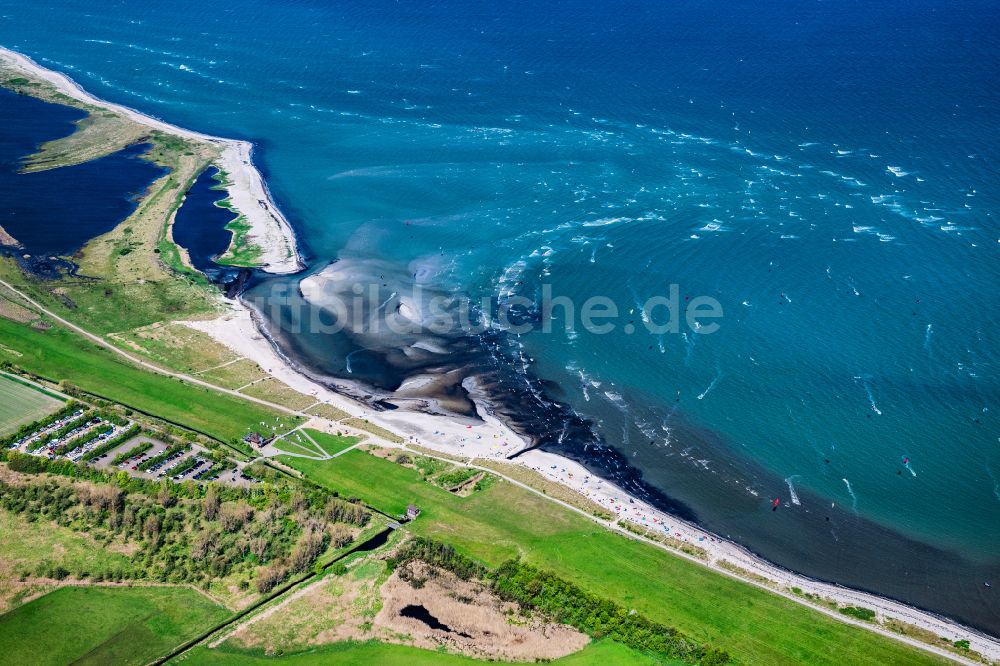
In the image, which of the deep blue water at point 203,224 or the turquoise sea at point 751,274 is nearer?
the turquoise sea at point 751,274

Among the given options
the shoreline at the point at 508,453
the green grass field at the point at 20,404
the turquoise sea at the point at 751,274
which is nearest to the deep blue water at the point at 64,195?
the turquoise sea at the point at 751,274

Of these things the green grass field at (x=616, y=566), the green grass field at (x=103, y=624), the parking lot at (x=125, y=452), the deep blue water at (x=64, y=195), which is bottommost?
the green grass field at (x=103, y=624)

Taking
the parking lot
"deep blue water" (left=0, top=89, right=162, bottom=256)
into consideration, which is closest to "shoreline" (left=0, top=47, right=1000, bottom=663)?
the parking lot

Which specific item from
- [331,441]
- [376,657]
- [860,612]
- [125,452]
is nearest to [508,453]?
[331,441]

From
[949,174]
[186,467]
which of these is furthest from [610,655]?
[949,174]

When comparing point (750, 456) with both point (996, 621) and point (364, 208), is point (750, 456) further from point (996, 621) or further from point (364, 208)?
point (364, 208)

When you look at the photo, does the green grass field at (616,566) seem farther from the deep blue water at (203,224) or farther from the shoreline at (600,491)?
the deep blue water at (203,224)
